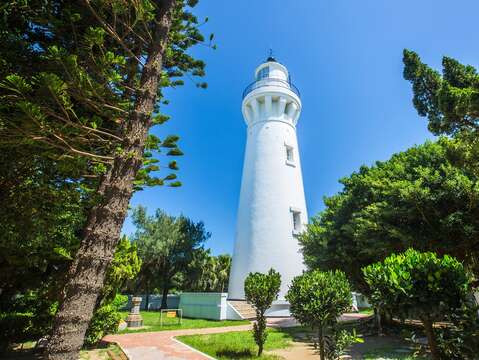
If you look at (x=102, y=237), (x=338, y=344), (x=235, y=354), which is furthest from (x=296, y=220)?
(x=102, y=237)

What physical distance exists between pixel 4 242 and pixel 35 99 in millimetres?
3404

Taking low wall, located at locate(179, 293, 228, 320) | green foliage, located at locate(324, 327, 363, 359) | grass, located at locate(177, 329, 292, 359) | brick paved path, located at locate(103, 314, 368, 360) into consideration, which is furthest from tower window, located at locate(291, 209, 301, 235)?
green foliage, located at locate(324, 327, 363, 359)

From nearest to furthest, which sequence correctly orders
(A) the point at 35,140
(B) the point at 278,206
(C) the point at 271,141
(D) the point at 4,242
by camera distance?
(A) the point at 35,140 → (D) the point at 4,242 → (B) the point at 278,206 → (C) the point at 271,141

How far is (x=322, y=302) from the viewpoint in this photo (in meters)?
6.31

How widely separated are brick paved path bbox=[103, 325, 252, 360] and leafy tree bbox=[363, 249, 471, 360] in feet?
17.9

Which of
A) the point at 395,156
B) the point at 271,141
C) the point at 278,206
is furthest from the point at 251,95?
the point at 395,156

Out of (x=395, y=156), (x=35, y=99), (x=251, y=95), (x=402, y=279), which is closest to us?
(x=35, y=99)

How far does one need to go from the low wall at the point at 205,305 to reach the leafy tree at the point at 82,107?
41.4ft

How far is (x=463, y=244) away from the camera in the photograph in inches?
359

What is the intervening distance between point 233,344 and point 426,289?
691cm

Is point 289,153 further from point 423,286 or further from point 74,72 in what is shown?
point 74,72

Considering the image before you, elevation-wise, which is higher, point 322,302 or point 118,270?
point 118,270

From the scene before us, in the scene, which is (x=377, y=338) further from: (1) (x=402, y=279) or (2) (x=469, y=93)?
(2) (x=469, y=93)

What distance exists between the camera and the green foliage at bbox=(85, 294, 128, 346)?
318 inches
